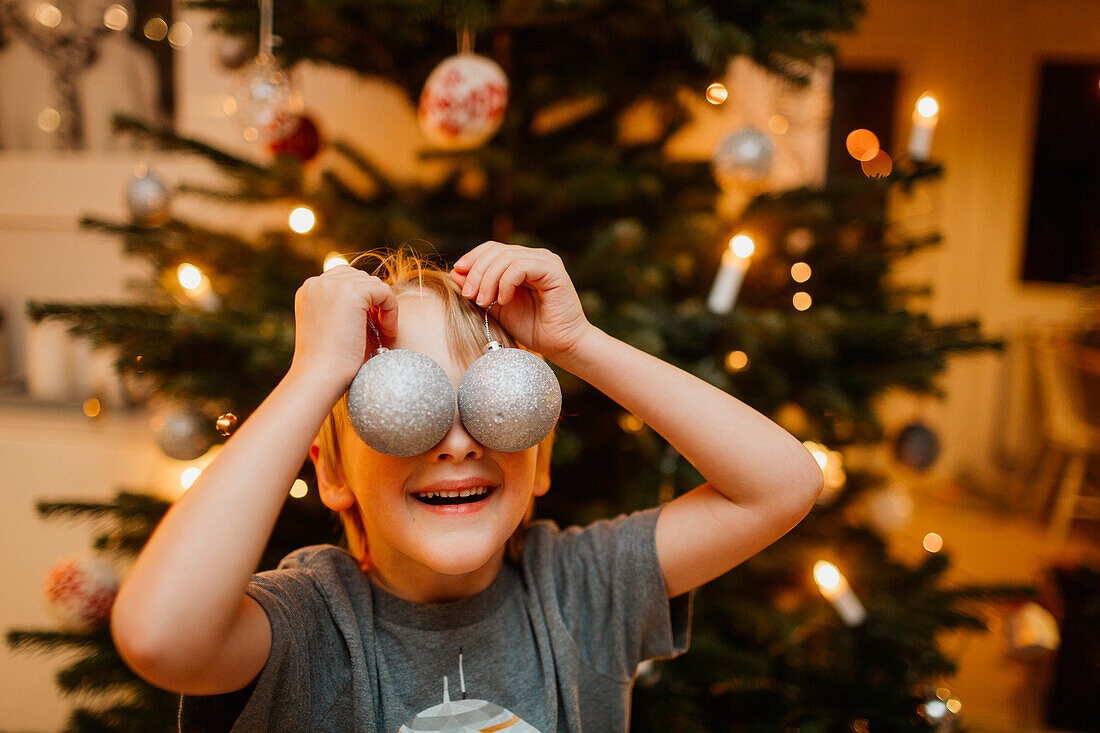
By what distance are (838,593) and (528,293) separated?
2.18 feet

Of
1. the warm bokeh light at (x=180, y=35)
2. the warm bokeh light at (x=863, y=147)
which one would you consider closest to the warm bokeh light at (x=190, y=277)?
the warm bokeh light at (x=180, y=35)

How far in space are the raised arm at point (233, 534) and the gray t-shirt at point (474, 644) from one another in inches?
1.8

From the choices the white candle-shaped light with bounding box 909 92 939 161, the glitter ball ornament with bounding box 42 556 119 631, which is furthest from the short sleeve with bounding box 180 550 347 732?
the white candle-shaped light with bounding box 909 92 939 161

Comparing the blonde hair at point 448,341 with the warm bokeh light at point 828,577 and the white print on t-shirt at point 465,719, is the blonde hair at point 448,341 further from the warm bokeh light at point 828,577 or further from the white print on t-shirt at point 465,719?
the warm bokeh light at point 828,577

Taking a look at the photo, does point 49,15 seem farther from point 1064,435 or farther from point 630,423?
point 1064,435

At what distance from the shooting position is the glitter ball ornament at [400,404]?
41cm

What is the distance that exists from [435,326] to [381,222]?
41 centimetres

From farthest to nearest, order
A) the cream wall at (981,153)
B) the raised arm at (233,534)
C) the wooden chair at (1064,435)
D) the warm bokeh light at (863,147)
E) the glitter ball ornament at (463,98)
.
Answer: the cream wall at (981,153) → the wooden chair at (1064,435) → the warm bokeh light at (863,147) → the glitter ball ornament at (463,98) → the raised arm at (233,534)

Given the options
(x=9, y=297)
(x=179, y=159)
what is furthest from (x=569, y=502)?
(x=9, y=297)

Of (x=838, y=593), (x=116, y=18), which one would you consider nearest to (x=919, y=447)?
(x=838, y=593)

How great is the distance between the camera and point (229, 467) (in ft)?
1.37

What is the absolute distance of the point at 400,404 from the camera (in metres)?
0.41

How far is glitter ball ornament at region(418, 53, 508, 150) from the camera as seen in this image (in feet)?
2.53

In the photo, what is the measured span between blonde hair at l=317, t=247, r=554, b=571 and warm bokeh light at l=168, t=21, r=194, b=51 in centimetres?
112
